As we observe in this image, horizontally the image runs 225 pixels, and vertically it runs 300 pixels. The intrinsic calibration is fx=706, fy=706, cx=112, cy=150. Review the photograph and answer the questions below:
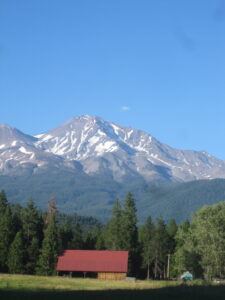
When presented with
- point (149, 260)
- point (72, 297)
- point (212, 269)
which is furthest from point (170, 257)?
point (72, 297)

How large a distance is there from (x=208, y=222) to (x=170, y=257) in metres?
24.3

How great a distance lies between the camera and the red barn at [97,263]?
315ft

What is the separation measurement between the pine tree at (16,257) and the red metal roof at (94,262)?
A: 5195 millimetres

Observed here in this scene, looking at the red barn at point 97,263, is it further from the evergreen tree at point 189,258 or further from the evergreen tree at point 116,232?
the evergreen tree at point 116,232

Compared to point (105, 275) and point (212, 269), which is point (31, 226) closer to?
point (105, 275)

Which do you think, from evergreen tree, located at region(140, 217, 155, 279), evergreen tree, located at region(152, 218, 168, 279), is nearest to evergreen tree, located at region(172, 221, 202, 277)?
evergreen tree, located at region(140, 217, 155, 279)

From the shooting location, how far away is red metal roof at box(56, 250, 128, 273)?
96250mm

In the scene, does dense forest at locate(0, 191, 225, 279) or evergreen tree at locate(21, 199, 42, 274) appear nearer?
dense forest at locate(0, 191, 225, 279)

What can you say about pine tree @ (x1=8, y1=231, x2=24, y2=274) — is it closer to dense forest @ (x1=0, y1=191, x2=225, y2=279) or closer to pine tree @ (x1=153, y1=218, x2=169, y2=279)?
dense forest @ (x1=0, y1=191, x2=225, y2=279)

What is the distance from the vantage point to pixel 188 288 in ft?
136

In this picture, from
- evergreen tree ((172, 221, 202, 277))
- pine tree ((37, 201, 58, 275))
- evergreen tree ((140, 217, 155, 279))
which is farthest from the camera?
evergreen tree ((140, 217, 155, 279))

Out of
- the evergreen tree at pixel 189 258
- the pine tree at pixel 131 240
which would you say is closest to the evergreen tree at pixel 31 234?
the pine tree at pixel 131 240

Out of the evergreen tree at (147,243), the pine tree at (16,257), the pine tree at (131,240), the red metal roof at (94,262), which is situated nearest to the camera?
the red metal roof at (94,262)

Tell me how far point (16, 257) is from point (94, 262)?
35.5 feet
